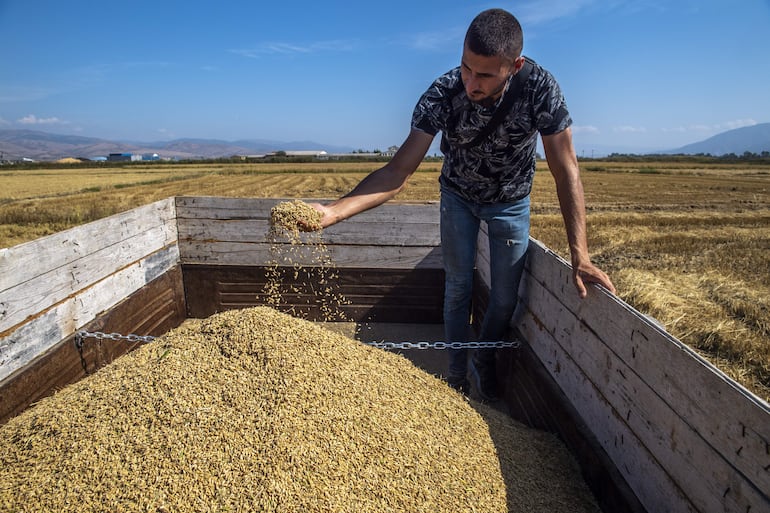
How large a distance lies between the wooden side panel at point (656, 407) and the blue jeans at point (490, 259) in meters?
0.38

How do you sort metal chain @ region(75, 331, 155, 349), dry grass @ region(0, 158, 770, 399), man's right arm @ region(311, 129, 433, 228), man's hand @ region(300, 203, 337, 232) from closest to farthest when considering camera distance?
1. man's hand @ region(300, 203, 337, 232)
2. man's right arm @ region(311, 129, 433, 228)
3. metal chain @ region(75, 331, 155, 349)
4. dry grass @ region(0, 158, 770, 399)

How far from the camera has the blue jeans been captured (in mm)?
2699

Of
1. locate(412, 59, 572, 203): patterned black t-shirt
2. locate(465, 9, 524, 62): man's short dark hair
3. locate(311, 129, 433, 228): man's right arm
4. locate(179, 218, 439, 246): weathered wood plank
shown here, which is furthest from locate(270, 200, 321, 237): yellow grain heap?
locate(179, 218, 439, 246): weathered wood plank

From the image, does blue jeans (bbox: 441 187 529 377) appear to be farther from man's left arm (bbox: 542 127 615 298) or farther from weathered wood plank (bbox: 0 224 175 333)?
weathered wood plank (bbox: 0 224 175 333)

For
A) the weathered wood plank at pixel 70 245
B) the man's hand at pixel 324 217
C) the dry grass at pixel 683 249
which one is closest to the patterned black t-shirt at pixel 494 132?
the man's hand at pixel 324 217

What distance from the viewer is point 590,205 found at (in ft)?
49.6

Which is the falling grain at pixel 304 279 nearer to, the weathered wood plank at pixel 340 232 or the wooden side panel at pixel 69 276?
the weathered wood plank at pixel 340 232

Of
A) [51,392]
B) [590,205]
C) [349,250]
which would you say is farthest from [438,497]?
[590,205]

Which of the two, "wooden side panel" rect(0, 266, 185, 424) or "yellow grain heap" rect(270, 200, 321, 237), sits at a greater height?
"yellow grain heap" rect(270, 200, 321, 237)

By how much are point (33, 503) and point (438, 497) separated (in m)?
1.42

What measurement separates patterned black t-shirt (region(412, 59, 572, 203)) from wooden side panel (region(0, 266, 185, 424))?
2.33 meters

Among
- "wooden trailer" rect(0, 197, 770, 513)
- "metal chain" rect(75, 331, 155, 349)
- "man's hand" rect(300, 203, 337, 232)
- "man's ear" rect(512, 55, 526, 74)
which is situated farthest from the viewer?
"metal chain" rect(75, 331, 155, 349)

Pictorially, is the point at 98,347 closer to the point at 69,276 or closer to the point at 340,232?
the point at 69,276

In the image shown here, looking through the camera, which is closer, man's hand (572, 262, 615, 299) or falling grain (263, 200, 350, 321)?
man's hand (572, 262, 615, 299)
